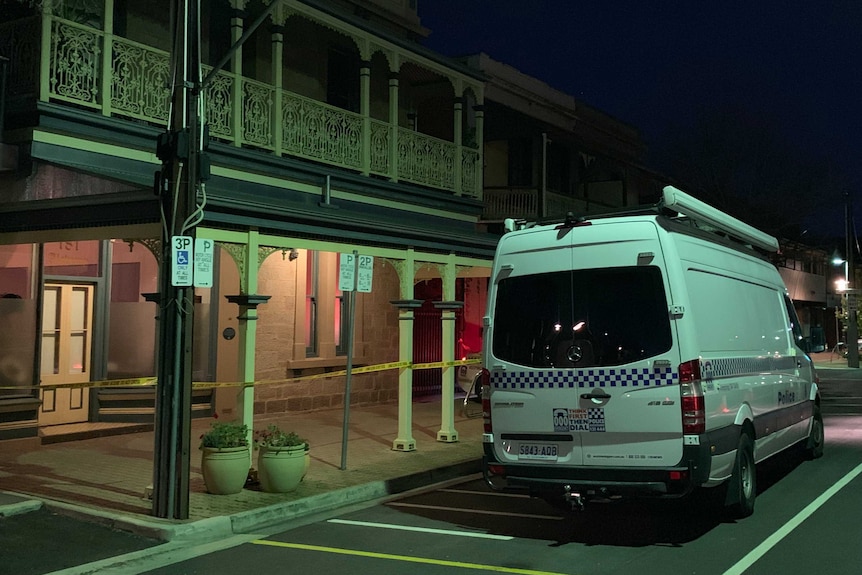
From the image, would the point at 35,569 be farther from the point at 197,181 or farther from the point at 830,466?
the point at 830,466

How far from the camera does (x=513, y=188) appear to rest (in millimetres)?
21891

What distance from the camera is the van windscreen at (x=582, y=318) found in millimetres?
7188

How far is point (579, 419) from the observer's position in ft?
24.1

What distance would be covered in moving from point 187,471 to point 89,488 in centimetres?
192

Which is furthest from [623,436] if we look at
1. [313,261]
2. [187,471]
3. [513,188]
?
[513,188]

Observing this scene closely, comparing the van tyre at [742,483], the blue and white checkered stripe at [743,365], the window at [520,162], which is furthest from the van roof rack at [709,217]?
the window at [520,162]

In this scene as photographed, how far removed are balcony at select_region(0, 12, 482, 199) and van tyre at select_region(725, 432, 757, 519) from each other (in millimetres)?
6241

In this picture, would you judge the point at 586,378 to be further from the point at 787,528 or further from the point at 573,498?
the point at 787,528

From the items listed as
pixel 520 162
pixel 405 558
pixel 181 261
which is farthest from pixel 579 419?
pixel 520 162

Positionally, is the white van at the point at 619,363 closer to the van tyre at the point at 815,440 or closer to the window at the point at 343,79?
the van tyre at the point at 815,440

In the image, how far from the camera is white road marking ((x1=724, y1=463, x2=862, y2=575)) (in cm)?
651

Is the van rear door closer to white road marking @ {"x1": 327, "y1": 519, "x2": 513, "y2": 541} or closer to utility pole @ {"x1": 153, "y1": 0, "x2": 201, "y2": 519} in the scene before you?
white road marking @ {"x1": 327, "y1": 519, "x2": 513, "y2": 541}

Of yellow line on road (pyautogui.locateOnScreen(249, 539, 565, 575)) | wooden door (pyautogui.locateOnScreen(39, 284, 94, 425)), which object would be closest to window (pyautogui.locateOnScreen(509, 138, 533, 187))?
wooden door (pyautogui.locateOnScreen(39, 284, 94, 425))

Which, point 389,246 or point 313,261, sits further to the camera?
point 313,261
